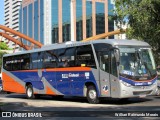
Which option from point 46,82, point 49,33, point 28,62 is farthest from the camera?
point 49,33

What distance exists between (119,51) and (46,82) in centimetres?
668

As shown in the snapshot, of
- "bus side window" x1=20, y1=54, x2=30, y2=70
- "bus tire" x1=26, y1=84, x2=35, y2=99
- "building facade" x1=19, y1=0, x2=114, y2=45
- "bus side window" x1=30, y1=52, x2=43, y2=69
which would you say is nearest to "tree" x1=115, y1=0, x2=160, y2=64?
"bus side window" x1=30, y1=52, x2=43, y2=69

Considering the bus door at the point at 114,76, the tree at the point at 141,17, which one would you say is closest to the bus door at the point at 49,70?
the bus door at the point at 114,76

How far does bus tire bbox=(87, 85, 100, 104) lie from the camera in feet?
65.1

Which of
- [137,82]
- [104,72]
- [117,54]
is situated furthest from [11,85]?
[137,82]

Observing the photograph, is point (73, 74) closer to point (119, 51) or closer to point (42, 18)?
point (119, 51)

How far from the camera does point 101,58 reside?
1941 cm

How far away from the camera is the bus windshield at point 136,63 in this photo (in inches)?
734

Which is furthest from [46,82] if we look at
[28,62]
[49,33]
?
[49,33]

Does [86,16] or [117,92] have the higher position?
[86,16]

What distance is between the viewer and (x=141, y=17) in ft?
84.0

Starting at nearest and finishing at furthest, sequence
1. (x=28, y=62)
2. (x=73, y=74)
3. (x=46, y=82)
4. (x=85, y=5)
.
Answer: (x=73, y=74) < (x=46, y=82) < (x=28, y=62) < (x=85, y=5)

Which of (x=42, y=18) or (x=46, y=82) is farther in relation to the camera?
(x=42, y=18)

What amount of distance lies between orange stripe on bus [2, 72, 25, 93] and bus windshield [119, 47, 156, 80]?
9.90 m
